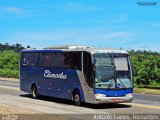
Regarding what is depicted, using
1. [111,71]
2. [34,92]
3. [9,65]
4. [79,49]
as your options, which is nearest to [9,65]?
[9,65]

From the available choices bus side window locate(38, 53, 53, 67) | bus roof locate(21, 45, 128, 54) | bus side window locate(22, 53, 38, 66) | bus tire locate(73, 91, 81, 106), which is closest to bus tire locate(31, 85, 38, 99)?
bus side window locate(22, 53, 38, 66)

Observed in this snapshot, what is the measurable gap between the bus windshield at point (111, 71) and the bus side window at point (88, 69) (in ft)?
0.89

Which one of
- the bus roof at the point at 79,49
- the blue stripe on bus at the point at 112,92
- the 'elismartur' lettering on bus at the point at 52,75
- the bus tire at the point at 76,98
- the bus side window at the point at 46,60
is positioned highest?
the bus roof at the point at 79,49

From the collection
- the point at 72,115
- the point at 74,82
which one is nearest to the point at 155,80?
the point at 74,82

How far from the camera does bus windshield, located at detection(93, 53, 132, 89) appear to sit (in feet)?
74.1

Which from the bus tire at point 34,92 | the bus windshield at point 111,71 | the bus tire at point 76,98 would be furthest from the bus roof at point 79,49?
the bus tire at point 34,92

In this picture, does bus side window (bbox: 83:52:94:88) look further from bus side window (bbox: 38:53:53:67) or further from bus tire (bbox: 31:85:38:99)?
bus tire (bbox: 31:85:38:99)

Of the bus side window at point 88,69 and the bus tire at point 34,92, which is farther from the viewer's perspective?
the bus tire at point 34,92

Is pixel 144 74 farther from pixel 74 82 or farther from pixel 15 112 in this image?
pixel 15 112

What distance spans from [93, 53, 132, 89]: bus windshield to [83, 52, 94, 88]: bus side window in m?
0.27

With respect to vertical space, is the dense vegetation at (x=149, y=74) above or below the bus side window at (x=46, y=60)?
below

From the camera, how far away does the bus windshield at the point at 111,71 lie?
2259 cm

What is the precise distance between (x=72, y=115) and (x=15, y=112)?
241 centimetres

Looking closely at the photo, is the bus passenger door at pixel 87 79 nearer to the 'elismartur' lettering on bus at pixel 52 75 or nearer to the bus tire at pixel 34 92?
the 'elismartur' lettering on bus at pixel 52 75
